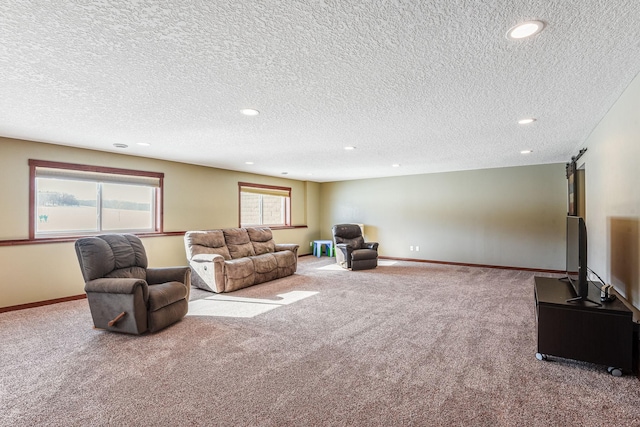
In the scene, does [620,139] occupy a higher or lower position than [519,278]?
higher

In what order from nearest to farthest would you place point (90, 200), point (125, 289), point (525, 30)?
1. point (525, 30)
2. point (125, 289)
3. point (90, 200)

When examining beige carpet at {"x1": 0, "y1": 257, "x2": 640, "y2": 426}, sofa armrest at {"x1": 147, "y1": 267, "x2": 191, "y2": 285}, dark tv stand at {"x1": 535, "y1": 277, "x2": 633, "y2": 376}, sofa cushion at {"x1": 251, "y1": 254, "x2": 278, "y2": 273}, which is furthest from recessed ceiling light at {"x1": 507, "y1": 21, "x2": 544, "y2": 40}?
sofa cushion at {"x1": 251, "y1": 254, "x2": 278, "y2": 273}

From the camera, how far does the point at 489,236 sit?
728cm

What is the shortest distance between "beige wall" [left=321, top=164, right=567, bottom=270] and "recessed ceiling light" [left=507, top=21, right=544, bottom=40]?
5.94 m

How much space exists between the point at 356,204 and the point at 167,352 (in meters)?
6.99

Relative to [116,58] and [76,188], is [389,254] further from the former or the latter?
[116,58]

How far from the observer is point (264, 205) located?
335 inches

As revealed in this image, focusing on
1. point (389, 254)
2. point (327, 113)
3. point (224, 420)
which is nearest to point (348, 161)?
point (327, 113)

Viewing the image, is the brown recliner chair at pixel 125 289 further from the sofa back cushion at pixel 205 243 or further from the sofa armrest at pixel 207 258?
the sofa back cushion at pixel 205 243

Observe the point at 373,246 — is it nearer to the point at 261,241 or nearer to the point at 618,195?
the point at 261,241

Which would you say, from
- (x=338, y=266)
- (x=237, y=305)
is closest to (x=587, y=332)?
(x=237, y=305)

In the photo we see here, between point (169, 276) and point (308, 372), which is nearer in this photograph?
point (308, 372)

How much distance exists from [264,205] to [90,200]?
4018mm

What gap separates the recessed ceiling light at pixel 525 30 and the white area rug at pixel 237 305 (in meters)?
3.63
